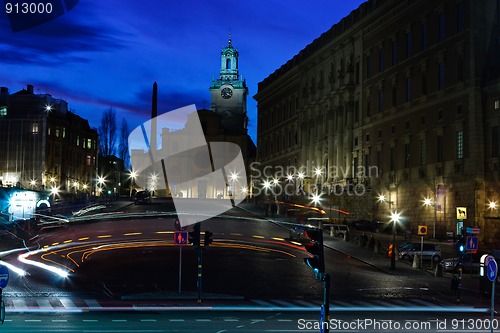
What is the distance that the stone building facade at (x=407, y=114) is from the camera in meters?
63.3

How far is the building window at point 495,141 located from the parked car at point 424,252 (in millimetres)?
11438

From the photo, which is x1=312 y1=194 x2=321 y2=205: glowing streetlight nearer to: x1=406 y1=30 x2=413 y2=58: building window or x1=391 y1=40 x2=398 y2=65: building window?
x1=391 y1=40 x2=398 y2=65: building window

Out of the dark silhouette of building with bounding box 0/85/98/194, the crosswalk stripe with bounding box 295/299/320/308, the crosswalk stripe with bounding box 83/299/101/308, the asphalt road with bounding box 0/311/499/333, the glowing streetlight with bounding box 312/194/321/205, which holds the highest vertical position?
the dark silhouette of building with bounding box 0/85/98/194

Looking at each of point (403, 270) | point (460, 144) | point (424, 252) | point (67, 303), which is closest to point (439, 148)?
point (460, 144)

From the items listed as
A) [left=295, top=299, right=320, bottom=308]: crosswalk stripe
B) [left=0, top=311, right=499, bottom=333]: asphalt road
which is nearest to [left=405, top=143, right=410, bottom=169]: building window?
[left=295, top=299, right=320, bottom=308]: crosswalk stripe

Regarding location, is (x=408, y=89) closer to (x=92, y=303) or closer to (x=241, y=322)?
(x=92, y=303)

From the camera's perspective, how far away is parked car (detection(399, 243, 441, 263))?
53500 millimetres

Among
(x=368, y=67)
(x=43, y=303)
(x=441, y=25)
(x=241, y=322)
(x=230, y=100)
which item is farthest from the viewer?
(x=230, y=100)

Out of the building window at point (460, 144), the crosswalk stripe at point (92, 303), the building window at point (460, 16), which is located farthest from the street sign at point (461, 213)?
the crosswalk stripe at point (92, 303)

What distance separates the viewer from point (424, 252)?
53688 mm

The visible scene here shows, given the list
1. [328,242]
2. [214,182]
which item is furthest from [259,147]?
[328,242]

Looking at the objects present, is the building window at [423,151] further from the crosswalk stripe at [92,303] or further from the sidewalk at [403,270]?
the crosswalk stripe at [92,303]

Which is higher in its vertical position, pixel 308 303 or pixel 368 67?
pixel 368 67

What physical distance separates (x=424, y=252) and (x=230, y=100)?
128m
